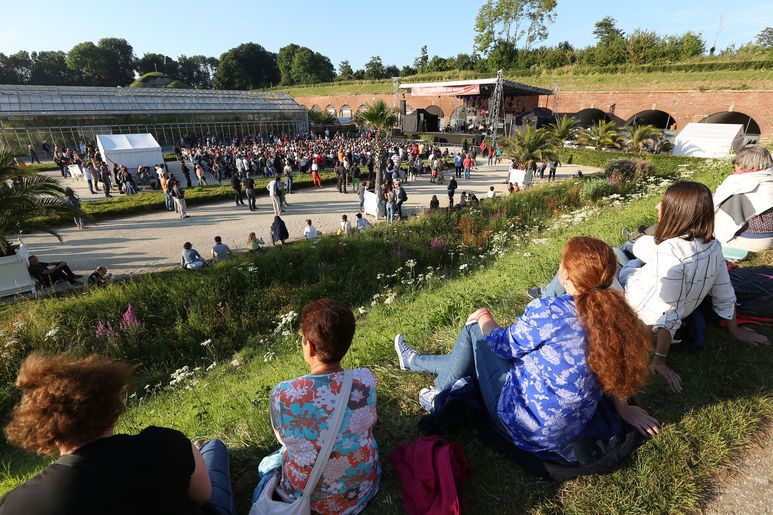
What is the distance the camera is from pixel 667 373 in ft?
8.84

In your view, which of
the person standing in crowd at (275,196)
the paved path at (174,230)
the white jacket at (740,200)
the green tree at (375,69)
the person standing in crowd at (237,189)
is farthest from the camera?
the green tree at (375,69)

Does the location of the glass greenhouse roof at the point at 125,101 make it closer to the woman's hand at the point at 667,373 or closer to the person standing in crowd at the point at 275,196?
the person standing in crowd at the point at 275,196

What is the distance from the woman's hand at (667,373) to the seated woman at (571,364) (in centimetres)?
50

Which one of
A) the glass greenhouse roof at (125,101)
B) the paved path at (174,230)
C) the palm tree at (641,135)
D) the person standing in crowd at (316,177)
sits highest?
the glass greenhouse roof at (125,101)

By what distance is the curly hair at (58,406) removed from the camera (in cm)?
148

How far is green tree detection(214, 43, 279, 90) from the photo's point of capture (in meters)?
76.2

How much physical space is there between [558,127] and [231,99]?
1077 inches

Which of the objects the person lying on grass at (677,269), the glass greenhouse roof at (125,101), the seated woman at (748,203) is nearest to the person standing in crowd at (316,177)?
the glass greenhouse roof at (125,101)

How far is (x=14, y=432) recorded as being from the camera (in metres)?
1.50

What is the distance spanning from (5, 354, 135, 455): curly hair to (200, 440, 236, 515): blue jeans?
2.57ft

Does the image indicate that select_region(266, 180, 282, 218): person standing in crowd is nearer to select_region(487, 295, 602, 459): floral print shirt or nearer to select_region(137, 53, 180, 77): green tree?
select_region(487, 295, 602, 459): floral print shirt

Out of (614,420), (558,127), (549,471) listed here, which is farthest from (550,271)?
(558,127)

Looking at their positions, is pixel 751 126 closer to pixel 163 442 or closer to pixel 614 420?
pixel 614 420

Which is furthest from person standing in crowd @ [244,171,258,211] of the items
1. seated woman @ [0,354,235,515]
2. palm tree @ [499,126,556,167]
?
seated woman @ [0,354,235,515]
